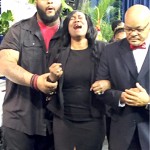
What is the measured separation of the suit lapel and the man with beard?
54cm

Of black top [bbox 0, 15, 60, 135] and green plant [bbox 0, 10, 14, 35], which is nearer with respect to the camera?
black top [bbox 0, 15, 60, 135]

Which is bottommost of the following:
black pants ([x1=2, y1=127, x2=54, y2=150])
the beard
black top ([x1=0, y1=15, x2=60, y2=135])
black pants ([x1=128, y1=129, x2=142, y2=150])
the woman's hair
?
black pants ([x1=2, y1=127, x2=54, y2=150])

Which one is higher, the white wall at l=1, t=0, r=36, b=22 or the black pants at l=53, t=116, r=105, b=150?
the white wall at l=1, t=0, r=36, b=22

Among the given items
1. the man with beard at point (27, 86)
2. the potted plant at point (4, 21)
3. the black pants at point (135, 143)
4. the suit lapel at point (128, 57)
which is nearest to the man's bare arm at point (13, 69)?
the man with beard at point (27, 86)

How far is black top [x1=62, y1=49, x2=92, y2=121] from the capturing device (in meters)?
2.18

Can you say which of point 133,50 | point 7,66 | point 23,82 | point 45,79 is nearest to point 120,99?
point 133,50

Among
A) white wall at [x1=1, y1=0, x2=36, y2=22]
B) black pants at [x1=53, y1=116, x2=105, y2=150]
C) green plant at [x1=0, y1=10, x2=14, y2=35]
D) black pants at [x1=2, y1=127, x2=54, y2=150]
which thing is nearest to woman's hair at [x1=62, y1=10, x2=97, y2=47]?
black pants at [x1=53, y1=116, x2=105, y2=150]

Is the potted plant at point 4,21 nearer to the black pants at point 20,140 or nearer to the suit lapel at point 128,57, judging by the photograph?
the black pants at point 20,140

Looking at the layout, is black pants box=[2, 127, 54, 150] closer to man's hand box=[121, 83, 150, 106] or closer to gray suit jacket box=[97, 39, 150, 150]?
gray suit jacket box=[97, 39, 150, 150]

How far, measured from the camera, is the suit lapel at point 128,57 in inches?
73.9

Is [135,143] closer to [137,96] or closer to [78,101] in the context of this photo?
[137,96]

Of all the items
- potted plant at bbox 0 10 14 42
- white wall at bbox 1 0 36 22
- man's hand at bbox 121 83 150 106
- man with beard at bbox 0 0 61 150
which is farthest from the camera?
white wall at bbox 1 0 36 22

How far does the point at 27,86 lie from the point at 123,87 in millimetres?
666

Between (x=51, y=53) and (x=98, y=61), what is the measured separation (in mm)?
339
